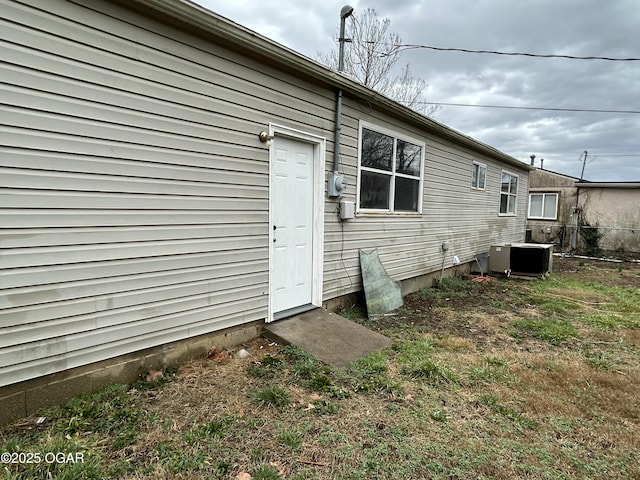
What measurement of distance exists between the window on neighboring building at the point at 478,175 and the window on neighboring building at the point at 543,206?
992cm

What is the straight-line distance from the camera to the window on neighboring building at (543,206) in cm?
1666

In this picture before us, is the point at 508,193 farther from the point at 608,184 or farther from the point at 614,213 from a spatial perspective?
the point at 614,213

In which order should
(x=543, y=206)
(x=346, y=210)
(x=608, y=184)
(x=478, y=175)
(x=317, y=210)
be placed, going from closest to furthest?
(x=317, y=210), (x=346, y=210), (x=478, y=175), (x=608, y=184), (x=543, y=206)

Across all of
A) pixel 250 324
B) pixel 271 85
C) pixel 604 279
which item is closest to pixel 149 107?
pixel 271 85

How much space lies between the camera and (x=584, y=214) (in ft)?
51.6

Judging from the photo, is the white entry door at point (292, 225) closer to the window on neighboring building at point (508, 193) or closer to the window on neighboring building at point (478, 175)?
the window on neighboring building at point (478, 175)

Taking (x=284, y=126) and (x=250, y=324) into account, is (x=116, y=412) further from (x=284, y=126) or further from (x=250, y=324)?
(x=284, y=126)

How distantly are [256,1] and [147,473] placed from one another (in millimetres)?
9578

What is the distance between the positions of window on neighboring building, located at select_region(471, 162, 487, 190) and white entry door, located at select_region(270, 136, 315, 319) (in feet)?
19.4

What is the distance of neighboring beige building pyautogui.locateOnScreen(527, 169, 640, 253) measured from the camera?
14.6 meters

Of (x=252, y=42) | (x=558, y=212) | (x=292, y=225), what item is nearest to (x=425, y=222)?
(x=292, y=225)

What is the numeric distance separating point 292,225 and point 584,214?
1698 cm

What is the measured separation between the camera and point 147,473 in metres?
1.88

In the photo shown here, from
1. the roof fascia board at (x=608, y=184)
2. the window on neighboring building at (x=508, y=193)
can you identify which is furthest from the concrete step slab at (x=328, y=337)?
the roof fascia board at (x=608, y=184)
